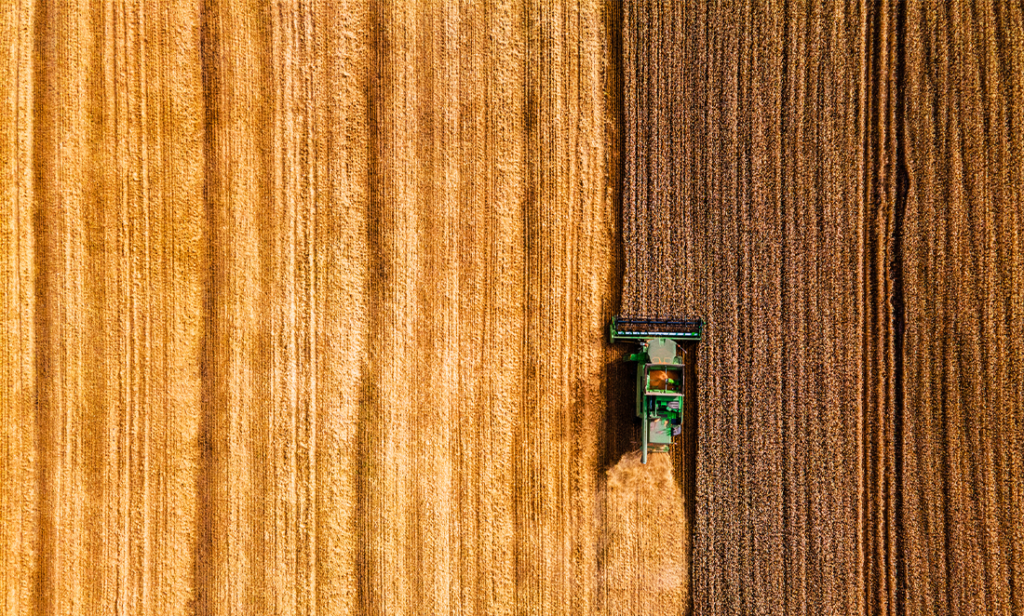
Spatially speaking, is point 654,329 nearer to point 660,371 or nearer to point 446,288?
point 660,371

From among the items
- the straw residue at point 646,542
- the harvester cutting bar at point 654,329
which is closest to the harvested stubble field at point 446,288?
the straw residue at point 646,542

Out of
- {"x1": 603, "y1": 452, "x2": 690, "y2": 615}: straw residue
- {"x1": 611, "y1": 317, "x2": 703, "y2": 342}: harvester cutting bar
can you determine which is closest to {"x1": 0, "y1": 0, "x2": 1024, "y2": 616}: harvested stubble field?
{"x1": 603, "y1": 452, "x2": 690, "y2": 615}: straw residue

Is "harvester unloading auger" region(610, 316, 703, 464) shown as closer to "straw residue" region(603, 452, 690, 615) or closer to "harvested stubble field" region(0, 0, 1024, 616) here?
"harvested stubble field" region(0, 0, 1024, 616)

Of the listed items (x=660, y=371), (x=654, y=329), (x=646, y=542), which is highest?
(x=654, y=329)

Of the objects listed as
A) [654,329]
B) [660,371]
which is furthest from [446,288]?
[660,371]

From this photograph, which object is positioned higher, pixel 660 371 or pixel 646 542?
pixel 660 371

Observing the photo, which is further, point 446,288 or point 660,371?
point 446,288

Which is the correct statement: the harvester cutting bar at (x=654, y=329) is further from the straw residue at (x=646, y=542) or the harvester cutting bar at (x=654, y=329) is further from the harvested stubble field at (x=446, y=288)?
the straw residue at (x=646, y=542)
